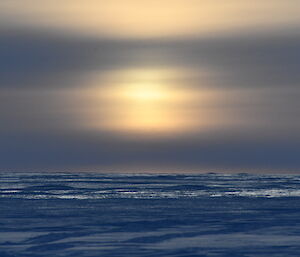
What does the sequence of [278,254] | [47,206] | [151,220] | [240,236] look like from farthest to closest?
[47,206] < [151,220] < [240,236] < [278,254]

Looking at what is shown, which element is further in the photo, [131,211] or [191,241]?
[131,211]

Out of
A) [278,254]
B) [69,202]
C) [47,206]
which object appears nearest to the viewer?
[278,254]

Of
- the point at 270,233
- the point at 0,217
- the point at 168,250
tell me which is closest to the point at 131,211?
the point at 0,217

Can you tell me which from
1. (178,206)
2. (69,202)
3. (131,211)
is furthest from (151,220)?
(69,202)

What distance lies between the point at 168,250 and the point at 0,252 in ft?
14.8

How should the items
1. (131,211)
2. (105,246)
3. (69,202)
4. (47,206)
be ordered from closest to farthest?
(105,246) < (131,211) < (47,206) < (69,202)

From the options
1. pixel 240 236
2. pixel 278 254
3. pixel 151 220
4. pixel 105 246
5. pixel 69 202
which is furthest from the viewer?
pixel 69 202

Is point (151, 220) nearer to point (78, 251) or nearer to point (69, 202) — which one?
point (78, 251)

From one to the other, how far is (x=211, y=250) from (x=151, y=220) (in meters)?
7.57

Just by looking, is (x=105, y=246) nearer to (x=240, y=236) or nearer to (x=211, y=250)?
(x=211, y=250)

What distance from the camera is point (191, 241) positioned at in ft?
75.6

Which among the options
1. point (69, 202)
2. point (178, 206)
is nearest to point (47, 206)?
point (69, 202)

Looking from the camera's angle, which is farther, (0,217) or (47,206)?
(47,206)

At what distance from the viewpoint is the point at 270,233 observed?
24.9 metres
